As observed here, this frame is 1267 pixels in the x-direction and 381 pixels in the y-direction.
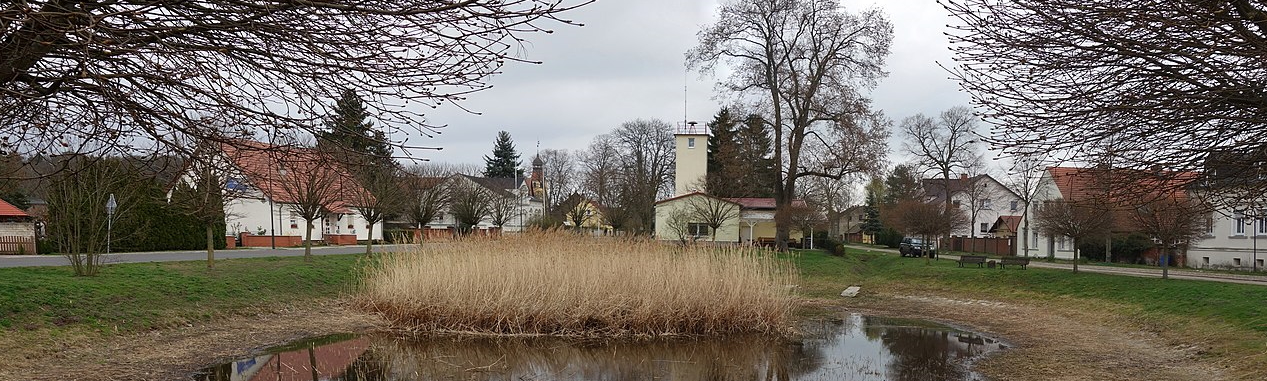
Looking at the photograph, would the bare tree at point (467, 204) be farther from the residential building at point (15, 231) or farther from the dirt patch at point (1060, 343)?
the dirt patch at point (1060, 343)

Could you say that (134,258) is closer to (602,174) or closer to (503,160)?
(602,174)

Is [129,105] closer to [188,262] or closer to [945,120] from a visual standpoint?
A: [188,262]

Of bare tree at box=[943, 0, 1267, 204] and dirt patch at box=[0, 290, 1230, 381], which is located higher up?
bare tree at box=[943, 0, 1267, 204]

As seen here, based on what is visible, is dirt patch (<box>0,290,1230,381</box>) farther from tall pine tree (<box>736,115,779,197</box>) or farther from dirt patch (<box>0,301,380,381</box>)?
tall pine tree (<box>736,115,779,197</box>)

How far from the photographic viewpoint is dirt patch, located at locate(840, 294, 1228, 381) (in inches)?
388

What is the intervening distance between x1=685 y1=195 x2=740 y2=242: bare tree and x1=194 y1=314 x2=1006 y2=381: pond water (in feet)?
70.5

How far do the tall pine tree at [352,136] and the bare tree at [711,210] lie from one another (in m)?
28.4

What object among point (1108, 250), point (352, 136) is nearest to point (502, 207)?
point (1108, 250)

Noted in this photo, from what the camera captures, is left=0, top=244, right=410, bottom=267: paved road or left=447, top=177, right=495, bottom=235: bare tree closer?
left=0, top=244, right=410, bottom=267: paved road

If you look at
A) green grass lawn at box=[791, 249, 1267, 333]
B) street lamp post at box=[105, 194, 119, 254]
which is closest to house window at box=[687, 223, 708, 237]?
green grass lawn at box=[791, 249, 1267, 333]

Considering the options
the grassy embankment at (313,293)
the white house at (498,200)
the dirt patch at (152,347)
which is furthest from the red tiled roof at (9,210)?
the dirt patch at (152,347)

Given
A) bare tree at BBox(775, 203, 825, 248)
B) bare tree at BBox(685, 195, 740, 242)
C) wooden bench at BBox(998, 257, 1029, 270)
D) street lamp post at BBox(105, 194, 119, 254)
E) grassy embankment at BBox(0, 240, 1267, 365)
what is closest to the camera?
grassy embankment at BBox(0, 240, 1267, 365)

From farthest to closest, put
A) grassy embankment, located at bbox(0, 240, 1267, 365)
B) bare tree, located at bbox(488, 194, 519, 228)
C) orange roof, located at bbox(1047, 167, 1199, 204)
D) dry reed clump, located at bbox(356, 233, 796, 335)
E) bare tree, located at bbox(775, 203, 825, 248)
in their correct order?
1. bare tree, located at bbox(488, 194, 519, 228)
2. bare tree, located at bbox(775, 203, 825, 248)
3. dry reed clump, located at bbox(356, 233, 796, 335)
4. grassy embankment, located at bbox(0, 240, 1267, 365)
5. orange roof, located at bbox(1047, 167, 1199, 204)

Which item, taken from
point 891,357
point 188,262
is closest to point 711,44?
point 188,262
